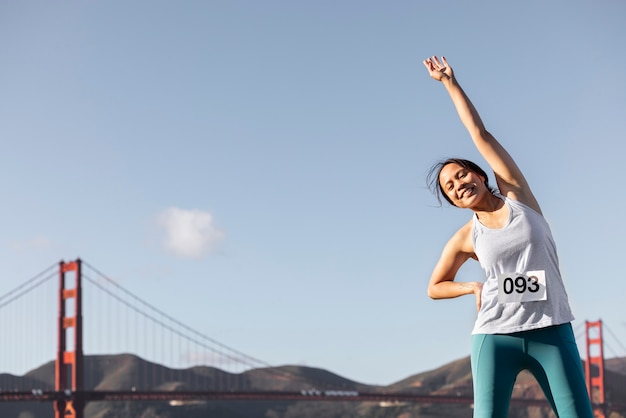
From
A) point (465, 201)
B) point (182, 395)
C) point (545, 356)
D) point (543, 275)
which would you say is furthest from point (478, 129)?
point (182, 395)

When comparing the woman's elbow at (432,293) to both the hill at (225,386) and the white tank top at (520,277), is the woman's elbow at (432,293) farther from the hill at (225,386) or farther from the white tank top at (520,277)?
the hill at (225,386)

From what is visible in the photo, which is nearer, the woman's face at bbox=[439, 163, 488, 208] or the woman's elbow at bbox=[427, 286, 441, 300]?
the woman's face at bbox=[439, 163, 488, 208]

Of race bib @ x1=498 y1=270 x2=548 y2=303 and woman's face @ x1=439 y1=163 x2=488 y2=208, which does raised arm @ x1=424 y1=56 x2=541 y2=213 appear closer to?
woman's face @ x1=439 y1=163 x2=488 y2=208

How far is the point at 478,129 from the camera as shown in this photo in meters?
2.60

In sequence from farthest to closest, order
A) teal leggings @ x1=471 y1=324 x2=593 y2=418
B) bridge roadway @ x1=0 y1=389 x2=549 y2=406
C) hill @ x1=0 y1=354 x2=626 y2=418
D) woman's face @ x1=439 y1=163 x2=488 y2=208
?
hill @ x1=0 y1=354 x2=626 y2=418 → bridge roadway @ x1=0 y1=389 x2=549 y2=406 → woman's face @ x1=439 y1=163 x2=488 y2=208 → teal leggings @ x1=471 y1=324 x2=593 y2=418

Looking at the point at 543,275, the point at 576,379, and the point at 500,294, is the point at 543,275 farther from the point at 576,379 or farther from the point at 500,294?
the point at 576,379

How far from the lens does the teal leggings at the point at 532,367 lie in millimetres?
2379

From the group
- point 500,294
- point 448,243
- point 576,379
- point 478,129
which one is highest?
point 478,129

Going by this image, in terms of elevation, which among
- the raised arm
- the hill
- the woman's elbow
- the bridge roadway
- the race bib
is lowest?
the race bib

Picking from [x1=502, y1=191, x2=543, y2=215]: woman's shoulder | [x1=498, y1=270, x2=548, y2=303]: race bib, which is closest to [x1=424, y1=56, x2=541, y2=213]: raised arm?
[x1=502, y1=191, x2=543, y2=215]: woman's shoulder

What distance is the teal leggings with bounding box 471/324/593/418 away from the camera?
2379mm

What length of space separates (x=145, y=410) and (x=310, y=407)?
26476 mm

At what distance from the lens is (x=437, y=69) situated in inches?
109

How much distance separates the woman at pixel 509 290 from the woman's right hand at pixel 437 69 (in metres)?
0.12
